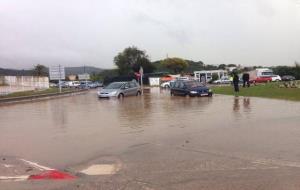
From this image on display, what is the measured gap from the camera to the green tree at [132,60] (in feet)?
384

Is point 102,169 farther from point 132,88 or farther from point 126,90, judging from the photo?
point 132,88

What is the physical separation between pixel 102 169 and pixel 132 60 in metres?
108

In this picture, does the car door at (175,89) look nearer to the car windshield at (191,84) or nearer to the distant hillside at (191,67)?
the car windshield at (191,84)

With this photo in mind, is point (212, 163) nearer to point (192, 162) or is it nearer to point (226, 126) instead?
point (192, 162)

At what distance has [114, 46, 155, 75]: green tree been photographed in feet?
384

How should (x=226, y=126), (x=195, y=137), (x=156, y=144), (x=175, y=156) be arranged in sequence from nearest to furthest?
(x=175, y=156) < (x=156, y=144) < (x=195, y=137) < (x=226, y=126)

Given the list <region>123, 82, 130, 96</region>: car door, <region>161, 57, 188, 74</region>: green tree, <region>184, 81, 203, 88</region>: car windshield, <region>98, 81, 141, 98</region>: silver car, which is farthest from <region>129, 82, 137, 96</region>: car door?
<region>161, 57, 188, 74</region>: green tree

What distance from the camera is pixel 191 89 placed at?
41156 mm

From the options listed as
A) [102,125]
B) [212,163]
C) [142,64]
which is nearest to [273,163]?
[212,163]

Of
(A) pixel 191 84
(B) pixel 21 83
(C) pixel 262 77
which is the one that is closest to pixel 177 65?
(C) pixel 262 77

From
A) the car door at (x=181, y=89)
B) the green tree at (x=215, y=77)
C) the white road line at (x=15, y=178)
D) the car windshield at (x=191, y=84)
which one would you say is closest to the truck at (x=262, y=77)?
the green tree at (x=215, y=77)

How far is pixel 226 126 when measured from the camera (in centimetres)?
1708

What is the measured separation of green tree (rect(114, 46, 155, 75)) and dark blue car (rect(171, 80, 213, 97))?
7290 centimetres

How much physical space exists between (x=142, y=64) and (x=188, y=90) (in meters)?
75.7
